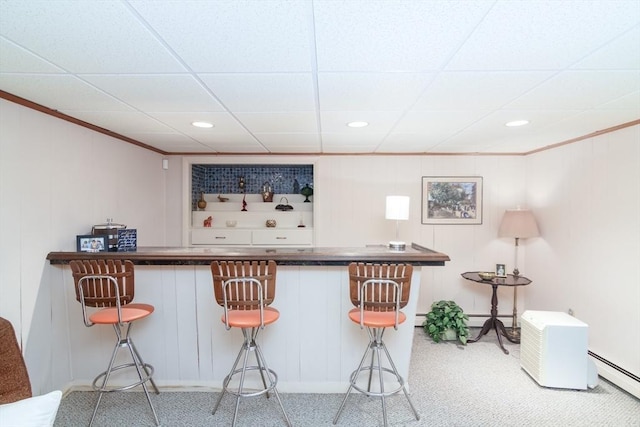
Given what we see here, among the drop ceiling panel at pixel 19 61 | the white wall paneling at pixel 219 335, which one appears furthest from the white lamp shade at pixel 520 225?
the drop ceiling panel at pixel 19 61

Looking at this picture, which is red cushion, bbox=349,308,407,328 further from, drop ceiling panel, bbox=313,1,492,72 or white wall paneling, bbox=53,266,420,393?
drop ceiling panel, bbox=313,1,492,72

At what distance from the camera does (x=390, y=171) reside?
4.34m

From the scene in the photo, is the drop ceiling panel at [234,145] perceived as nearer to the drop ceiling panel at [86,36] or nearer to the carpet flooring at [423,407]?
the drop ceiling panel at [86,36]

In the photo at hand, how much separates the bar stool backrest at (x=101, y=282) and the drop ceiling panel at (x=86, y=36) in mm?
1187

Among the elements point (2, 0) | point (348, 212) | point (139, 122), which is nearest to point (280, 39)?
point (2, 0)

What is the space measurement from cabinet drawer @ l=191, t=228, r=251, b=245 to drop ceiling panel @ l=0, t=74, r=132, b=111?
2.27 metres

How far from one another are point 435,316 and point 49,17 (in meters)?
3.99

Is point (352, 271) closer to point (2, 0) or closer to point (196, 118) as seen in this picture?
point (196, 118)

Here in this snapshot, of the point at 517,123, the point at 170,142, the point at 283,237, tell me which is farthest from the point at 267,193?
the point at 517,123

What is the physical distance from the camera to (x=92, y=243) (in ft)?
8.86

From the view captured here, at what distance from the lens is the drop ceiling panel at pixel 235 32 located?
47.3 inches

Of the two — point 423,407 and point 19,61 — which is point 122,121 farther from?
point 423,407

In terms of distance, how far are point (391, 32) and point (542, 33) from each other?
0.62m

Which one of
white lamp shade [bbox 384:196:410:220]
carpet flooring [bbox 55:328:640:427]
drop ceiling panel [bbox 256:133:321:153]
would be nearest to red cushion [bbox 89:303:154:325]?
carpet flooring [bbox 55:328:640:427]
